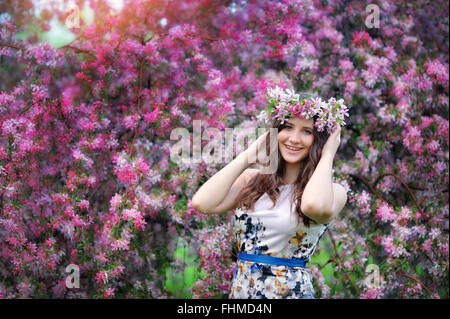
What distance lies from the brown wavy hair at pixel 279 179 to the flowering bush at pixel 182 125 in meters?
0.96

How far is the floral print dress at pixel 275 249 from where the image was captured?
2.20 metres

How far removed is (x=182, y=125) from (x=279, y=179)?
4.66ft

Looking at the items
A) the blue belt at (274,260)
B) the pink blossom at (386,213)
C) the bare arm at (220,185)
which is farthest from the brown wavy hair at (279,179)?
the pink blossom at (386,213)

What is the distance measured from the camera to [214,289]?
11.2 ft

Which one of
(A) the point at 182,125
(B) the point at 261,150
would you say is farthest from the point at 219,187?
(A) the point at 182,125

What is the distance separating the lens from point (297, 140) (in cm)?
227

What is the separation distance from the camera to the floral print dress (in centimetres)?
220

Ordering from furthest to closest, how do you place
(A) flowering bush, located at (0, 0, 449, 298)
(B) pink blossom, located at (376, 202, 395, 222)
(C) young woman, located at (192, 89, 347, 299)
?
(B) pink blossom, located at (376, 202, 395, 222)
(A) flowering bush, located at (0, 0, 449, 298)
(C) young woman, located at (192, 89, 347, 299)

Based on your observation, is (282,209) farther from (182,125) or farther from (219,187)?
(182,125)

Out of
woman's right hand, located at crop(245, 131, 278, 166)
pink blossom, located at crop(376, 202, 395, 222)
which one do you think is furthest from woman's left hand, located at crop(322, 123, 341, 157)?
pink blossom, located at crop(376, 202, 395, 222)

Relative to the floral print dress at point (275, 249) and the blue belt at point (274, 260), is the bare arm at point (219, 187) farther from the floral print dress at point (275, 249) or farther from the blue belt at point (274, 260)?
the blue belt at point (274, 260)

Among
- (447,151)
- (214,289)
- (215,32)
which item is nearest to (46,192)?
(214,289)

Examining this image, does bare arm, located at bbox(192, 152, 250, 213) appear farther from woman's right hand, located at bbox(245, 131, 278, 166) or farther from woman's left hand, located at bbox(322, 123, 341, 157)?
woman's left hand, located at bbox(322, 123, 341, 157)
